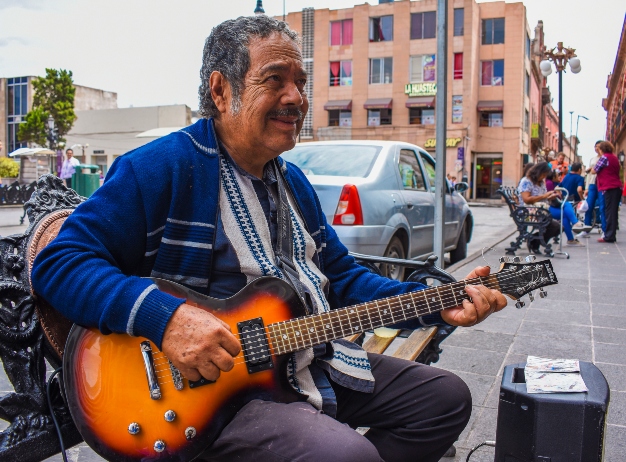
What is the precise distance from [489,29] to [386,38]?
7485mm

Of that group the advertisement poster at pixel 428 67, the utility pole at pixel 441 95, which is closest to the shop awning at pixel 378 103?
the advertisement poster at pixel 428 67

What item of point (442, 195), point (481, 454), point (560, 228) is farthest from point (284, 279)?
point (560, 228)

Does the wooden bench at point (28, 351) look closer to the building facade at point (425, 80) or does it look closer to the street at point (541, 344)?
the street at point (541, 344)

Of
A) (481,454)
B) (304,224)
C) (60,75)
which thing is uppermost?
(60,75)

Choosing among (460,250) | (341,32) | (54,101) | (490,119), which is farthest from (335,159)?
(54,101)

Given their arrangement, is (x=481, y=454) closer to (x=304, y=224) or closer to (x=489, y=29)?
(x=304, y=224)

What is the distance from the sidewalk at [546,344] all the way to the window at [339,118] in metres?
39.8

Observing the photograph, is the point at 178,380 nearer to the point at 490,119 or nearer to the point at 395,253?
the point at 395,253

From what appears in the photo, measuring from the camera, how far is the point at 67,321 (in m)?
1.91

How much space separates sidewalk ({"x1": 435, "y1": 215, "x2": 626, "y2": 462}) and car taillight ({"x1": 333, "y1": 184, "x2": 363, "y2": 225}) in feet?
5.03

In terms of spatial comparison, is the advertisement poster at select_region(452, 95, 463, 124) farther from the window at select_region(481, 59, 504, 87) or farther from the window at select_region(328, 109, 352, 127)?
the window at select_region(328, 109, 352, 127)

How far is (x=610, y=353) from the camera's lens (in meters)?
4.22

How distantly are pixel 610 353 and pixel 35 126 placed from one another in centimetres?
4937

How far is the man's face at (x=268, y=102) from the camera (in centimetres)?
204
